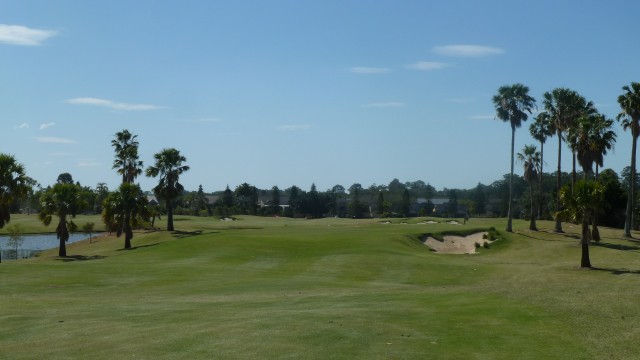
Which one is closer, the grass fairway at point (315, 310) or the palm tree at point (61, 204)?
the grass fairway at point (315, 310)

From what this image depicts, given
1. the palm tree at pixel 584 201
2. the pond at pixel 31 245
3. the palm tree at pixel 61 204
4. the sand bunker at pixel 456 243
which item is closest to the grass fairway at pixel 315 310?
the palm tree at pixel 584 201

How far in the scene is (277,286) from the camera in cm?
3403

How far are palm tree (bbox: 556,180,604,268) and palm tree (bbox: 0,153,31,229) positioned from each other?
40860 mm

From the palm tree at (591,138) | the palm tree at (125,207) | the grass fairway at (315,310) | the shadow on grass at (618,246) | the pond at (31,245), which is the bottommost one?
the pond at (31,245)

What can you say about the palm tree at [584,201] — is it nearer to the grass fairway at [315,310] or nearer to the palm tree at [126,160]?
the grass fairway at [315,310]

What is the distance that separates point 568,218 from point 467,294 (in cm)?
2395

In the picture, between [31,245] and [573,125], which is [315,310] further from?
[31,245]

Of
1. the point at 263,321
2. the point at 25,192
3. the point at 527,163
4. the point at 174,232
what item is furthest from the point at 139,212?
the point at 263,321

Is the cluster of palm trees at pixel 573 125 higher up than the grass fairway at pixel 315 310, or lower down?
higher up

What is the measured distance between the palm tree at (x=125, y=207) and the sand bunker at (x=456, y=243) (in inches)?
1100

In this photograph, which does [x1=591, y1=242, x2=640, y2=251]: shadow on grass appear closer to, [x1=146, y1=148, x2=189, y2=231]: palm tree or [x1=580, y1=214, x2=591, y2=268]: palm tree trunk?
[x1=580, y1=214, x2=591, y2=268]: palm tree trunk

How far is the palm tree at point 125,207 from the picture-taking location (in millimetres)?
67312

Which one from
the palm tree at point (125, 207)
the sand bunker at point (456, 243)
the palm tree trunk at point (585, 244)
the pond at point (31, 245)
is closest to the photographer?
the palm tree trunk at point (585, 244)

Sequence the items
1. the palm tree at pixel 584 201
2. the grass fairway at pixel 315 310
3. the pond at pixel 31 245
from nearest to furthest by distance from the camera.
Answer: the grass fairway at pixel 315 310
the palm tree at pixel 584 201
the pond at pixel 31 245
